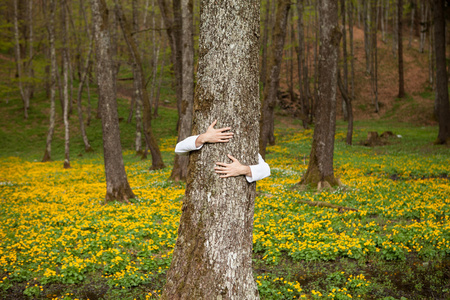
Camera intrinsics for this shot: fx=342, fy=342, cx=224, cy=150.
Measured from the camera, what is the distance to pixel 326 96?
1217cm

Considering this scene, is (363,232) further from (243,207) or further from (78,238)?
(78,238)

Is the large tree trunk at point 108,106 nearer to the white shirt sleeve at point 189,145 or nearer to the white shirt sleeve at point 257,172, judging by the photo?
the white shirt sleeve at point 189,145

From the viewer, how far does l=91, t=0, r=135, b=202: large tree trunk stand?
1162cm

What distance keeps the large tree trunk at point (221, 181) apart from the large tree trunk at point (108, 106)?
8.43 m

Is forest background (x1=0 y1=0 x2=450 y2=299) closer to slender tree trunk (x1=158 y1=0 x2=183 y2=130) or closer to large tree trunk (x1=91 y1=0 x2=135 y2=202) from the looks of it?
slender tree trunk (x1=158 y1=0 x2=183 y2=130)

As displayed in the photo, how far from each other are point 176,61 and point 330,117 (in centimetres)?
1018

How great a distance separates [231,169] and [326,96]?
921 cm

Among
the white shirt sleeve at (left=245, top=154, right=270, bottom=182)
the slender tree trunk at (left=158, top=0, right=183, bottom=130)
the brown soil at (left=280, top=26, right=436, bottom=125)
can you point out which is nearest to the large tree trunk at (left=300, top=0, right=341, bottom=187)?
the slender tree trunk at (left=158, top=0, right=183, bottom=130)

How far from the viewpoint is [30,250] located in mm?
7402

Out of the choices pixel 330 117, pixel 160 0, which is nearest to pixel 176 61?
pixel 160 0

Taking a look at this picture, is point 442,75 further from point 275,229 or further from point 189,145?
point 189,145

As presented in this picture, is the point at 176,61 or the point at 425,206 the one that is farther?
the point at 176,61

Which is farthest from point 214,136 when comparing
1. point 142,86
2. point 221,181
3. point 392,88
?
point 392,88

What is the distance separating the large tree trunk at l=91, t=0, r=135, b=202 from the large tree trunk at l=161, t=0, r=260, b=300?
27.7 ft
